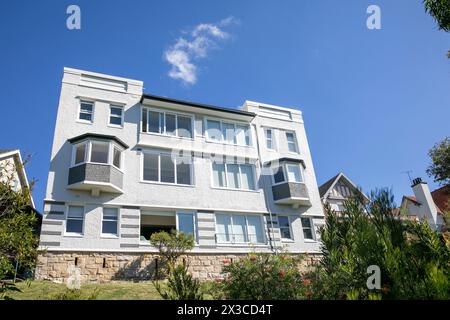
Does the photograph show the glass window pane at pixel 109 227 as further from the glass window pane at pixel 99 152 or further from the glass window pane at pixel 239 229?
the glass window pane at pixel 239 229

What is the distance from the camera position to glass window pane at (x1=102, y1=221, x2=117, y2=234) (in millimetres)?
18203

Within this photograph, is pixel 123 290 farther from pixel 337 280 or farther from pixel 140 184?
pixel 337 280

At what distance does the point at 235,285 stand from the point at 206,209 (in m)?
13.6

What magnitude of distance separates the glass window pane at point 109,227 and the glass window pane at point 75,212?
138cm

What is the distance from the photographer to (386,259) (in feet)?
16.5

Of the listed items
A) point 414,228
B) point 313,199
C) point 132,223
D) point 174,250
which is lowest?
point 414,228

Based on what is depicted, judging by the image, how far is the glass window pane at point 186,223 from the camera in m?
20.0

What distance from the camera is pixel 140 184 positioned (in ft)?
66.0

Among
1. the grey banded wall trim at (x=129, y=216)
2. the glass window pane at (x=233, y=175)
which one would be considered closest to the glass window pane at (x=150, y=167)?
the grey banded wall trim at (x=129, y=216)

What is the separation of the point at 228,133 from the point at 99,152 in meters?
10.1

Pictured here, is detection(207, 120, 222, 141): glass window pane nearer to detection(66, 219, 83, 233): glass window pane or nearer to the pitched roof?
detection(66, 219, 83, 233): glass window pane

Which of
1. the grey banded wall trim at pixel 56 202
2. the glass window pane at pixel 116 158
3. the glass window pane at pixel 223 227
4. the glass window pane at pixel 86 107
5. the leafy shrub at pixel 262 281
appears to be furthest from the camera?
the glass window pane at pixel 86 107
